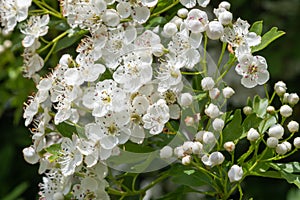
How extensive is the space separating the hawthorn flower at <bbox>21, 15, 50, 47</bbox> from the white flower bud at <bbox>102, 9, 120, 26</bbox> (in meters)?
0.29

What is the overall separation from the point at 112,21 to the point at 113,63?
11cm

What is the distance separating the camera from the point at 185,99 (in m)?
1.59

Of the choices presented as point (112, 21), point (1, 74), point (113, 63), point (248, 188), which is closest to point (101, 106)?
point (113, 63)

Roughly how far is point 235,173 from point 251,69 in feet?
0.84

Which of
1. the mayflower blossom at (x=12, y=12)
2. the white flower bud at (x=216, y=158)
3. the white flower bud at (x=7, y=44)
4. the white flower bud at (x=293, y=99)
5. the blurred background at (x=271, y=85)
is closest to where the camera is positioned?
the white flower bud at (x=216, y=158)

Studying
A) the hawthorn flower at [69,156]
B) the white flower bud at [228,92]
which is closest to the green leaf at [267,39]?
the white flower bud at [228,92]

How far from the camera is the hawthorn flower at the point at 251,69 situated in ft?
5.29

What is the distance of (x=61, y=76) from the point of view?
168cm

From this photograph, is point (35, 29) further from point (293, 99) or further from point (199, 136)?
point (293, 99)

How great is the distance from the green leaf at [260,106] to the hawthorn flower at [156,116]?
10.1 inches

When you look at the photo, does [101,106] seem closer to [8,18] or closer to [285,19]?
[8,18]

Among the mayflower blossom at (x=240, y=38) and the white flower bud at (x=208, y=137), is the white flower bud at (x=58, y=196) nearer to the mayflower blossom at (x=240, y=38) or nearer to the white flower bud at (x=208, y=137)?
the white flower bud at (x=208, y=137)

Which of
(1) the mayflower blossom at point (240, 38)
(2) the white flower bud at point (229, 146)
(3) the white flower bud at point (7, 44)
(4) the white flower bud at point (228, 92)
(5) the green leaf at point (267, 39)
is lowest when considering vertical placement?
(3) the white flower bud at point (7, 44)

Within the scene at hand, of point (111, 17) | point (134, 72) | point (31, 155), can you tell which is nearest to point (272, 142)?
point (134, 72)
